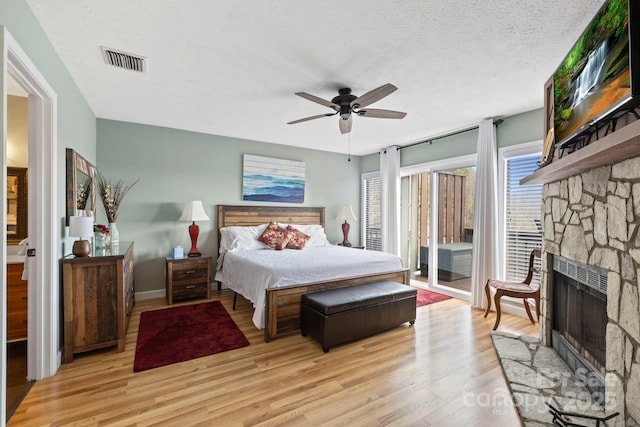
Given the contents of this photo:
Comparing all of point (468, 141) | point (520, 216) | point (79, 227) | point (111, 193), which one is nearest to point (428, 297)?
point (520, 216)

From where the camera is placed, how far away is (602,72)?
5.36 feet

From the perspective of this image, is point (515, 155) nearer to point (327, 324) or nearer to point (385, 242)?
point (385, 242)

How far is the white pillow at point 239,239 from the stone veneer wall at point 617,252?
3.81 meters

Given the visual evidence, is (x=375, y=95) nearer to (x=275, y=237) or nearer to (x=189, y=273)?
(x=275, y=237)

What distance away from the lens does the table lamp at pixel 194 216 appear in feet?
Answer: 14.0

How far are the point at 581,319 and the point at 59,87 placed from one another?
4.65m

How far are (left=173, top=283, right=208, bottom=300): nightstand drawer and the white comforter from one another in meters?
0.34

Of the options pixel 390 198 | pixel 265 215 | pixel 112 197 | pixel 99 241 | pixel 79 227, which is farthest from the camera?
pixel 390 198

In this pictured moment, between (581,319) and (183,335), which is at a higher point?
(581,319)

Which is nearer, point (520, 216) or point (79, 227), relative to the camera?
point (79, 227)

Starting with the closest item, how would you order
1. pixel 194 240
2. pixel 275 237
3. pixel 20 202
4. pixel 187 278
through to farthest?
pixel 20 202 < pixel 187 278 < pixel 194 240 < pixel 275 237

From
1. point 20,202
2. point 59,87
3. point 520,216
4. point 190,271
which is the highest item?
point 59,87

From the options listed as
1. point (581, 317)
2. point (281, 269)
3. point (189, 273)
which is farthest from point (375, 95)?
point (189, 273)

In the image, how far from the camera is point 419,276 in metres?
5.73
